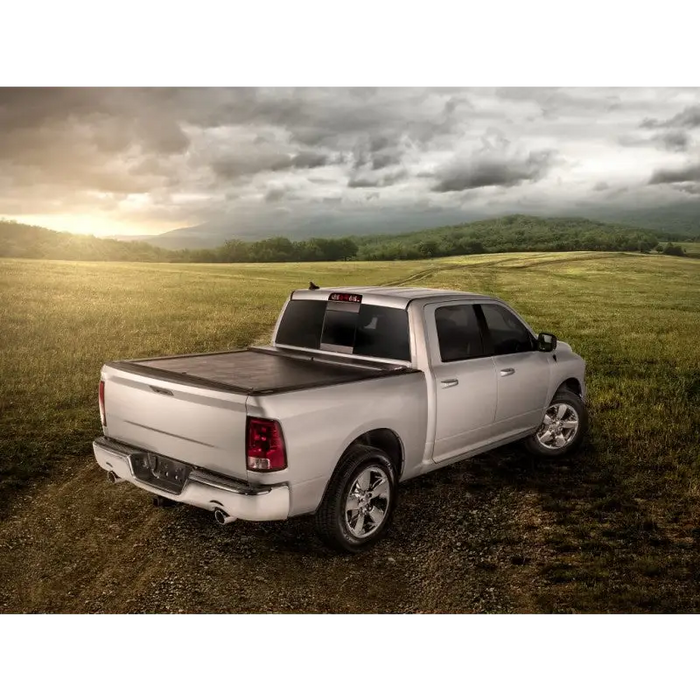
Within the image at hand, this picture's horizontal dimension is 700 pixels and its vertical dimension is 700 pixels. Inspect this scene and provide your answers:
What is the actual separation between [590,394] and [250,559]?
782 centimetres

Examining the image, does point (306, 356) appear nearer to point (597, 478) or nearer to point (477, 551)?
point (477, 551)

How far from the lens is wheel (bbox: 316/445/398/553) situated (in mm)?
5254

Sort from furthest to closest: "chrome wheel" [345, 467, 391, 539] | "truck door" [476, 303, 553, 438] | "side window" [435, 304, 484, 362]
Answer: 1. "truck door" [476, 303, 553, 438]
2. "side window" [435, 304, 484, 362]
3. "chrome wheel" [345, 467, 391, 539]

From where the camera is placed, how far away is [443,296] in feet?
21.9

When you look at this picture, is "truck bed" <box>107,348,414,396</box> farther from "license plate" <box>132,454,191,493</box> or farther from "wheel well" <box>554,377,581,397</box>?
"wheel well" <box>554,377,581,397</box>

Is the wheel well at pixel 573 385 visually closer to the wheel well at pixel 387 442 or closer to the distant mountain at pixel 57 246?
the wheel well at pixel 387 442

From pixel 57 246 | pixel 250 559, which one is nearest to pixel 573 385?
pixel 250 559

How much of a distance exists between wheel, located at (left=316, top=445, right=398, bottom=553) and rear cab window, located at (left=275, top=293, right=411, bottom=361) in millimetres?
1135

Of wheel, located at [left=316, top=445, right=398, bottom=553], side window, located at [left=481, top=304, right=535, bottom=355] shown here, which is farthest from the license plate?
side window, located at [left=481, top=304, right=535, bottom=355]

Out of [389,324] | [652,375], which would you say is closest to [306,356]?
[389,324]

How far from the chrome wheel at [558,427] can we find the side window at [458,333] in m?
1.55

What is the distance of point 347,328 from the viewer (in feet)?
22.1

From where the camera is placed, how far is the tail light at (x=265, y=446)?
475cm

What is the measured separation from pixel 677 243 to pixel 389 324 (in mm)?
77343
